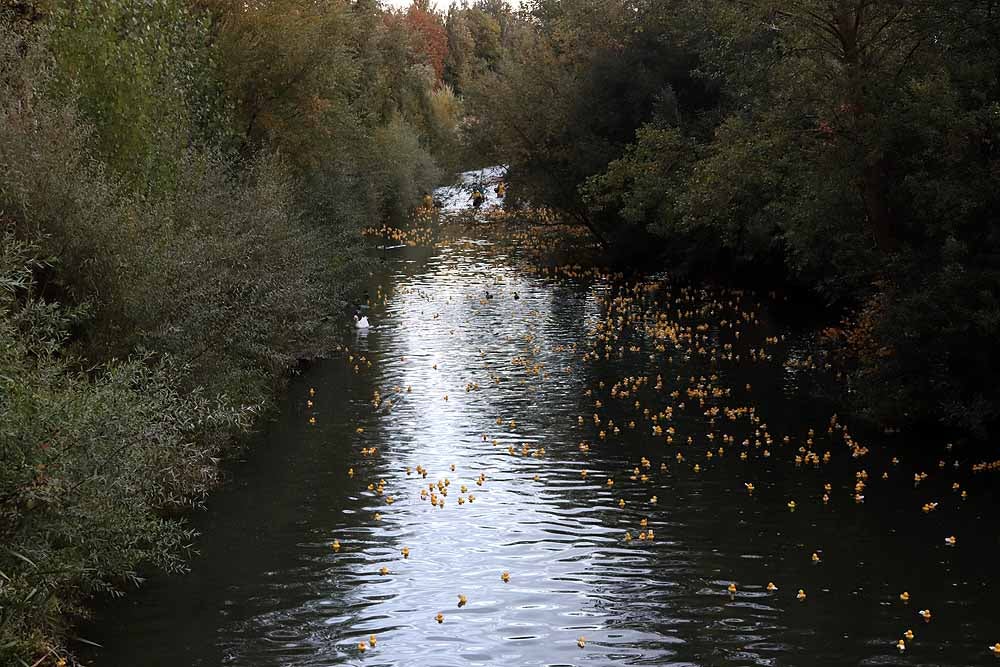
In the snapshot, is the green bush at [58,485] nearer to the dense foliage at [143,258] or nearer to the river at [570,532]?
the dense foliage at [143,258]

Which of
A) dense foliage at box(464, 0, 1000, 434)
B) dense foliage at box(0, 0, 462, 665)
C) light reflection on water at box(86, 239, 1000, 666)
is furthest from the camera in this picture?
dense foliage at box(464, 0, 1000, 434)

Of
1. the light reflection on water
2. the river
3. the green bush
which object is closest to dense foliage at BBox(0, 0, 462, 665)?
the green bush

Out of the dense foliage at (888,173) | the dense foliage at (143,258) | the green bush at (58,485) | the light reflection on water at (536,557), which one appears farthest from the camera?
the dense foliage at (888,173)

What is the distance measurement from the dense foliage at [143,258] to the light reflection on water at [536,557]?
0.96 m

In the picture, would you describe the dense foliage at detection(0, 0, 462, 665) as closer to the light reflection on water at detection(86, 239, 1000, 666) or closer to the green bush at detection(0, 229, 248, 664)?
the green bush at detection(0, 229, 248, 664)

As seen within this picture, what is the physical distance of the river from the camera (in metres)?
9.65

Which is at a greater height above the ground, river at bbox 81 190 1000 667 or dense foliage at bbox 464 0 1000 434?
dense foliage at bbox 464 0 1000 434

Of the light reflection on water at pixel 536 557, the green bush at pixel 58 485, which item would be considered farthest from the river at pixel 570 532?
the green bush at pixel 58 485

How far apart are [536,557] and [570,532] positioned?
905 mm

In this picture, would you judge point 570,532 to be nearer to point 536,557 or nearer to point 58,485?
point 536,557

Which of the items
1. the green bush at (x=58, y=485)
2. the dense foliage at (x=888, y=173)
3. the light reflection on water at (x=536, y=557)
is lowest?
the light reflection on water at (x=536, y=557)

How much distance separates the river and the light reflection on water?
0.11ft

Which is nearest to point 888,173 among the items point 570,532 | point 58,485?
point 570,532

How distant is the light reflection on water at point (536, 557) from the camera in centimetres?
955
